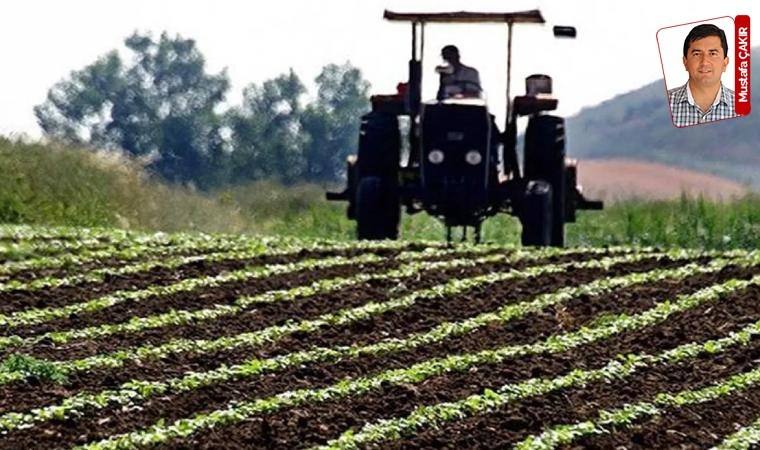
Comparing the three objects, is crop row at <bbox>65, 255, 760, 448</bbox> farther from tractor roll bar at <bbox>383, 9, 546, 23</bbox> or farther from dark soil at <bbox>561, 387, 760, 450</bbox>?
tractor roll bar at <bbox>383, 9, 546, 23</bbox>

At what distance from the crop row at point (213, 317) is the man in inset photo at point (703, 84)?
191 centimetres

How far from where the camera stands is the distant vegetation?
17109 mm

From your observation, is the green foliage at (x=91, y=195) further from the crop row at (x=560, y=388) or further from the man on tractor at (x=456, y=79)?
the crop row at (x=560, y=388)

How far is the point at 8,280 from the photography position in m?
11.4

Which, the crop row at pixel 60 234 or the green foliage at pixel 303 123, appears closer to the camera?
the crop row at pixel 60 234

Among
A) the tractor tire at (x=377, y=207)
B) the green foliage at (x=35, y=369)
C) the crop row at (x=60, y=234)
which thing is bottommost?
the green foliage at (x=35, y=369)

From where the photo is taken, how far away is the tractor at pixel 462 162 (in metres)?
14.1

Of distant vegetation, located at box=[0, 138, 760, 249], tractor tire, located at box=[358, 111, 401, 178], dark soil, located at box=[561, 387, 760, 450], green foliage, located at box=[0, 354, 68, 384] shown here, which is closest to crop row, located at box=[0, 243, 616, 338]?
green foliage, located at box=[0, 354, 68, 384]

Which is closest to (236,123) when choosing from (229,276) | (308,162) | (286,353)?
(308,162)

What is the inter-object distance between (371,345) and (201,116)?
3143 centimetres

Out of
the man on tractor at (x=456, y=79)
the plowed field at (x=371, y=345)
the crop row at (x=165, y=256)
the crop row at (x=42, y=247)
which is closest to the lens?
the plowed field at (x=371, y=345)

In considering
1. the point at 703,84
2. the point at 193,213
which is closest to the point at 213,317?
the point at 703,84

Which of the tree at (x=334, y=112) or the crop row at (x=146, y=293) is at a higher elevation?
the tree at (x=334, y=112)

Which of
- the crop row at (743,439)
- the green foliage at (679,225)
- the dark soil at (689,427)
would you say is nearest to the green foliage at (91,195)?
the green foliage at (679,225)
